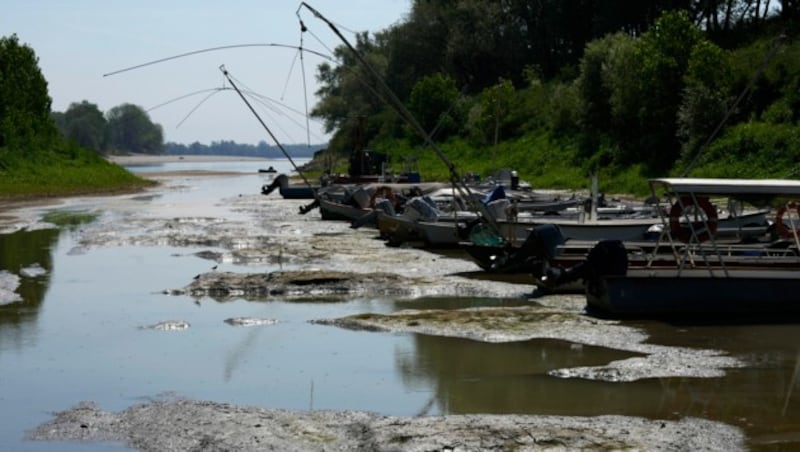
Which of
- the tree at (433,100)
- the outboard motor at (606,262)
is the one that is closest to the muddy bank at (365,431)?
the outboard motor at (606,262)

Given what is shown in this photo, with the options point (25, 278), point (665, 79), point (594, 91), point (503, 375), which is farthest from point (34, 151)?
point (503, 375)

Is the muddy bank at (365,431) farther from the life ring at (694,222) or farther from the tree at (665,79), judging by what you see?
the tree at (665,79)

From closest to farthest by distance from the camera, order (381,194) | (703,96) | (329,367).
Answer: (329,367) → (381,194) → (703,96)

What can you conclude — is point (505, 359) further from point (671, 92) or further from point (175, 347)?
point (671, 92)

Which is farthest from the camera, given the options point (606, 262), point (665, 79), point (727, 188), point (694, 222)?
point (665, 79)

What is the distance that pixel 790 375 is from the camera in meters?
14.2

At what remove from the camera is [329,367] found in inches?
596

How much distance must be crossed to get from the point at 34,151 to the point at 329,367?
65.9 metres

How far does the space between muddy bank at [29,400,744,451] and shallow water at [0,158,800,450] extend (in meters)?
0.41

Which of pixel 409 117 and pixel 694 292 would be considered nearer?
pixel 694 292

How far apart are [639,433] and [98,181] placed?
2824 inches

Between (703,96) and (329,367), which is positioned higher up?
(703,96)

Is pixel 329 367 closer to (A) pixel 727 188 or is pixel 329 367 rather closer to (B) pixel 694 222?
(A) pixel 727 188

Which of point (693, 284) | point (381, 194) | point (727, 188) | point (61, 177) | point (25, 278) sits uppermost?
point (727, 188)
